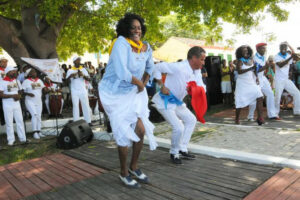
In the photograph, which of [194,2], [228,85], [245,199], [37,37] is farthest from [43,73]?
[245,199]

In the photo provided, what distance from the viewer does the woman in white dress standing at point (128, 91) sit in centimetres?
332

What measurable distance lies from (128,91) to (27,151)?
12.7 feet

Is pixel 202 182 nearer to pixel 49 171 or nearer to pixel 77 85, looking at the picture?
pixel 49 171

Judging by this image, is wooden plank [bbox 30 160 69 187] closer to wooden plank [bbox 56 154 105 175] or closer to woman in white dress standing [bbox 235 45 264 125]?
wooden plank [bbox 56 154 105 175]

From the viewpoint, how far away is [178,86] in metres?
4.29

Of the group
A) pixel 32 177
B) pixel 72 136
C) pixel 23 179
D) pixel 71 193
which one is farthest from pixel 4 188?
pixel 72 136

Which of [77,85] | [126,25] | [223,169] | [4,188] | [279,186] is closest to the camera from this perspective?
[279,186]

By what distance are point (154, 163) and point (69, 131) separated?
241 centimetres

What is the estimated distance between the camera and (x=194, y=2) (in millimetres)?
9984

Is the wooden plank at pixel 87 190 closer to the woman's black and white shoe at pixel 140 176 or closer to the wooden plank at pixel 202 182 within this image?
the woman's black and white shoe at pixel 140 176

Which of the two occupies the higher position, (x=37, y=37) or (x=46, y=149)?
(x=37, y=37)

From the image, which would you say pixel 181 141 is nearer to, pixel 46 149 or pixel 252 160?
pixel 252 160

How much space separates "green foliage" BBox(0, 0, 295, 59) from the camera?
973 centimetres

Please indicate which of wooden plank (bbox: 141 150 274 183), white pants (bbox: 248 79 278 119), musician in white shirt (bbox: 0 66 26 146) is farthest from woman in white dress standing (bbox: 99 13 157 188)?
white pants (bbox: 248 79 278 119)
